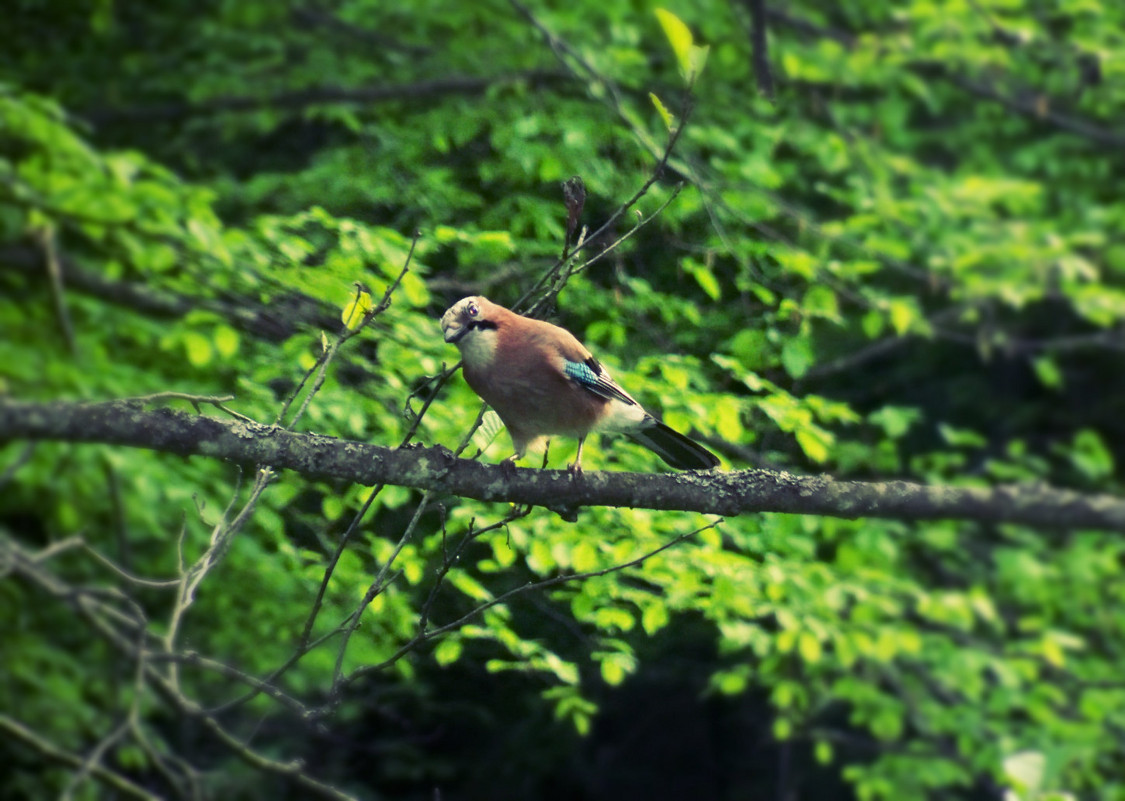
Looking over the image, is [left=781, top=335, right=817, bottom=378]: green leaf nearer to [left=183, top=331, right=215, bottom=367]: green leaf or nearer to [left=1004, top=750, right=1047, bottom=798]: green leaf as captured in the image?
[left=1004, top=750, right=1047, bottom=798]: green leaf

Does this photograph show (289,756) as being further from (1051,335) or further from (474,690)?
(1051,335)

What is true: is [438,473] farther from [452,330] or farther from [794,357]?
[794,357]

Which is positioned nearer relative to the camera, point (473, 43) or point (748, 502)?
point (748, 502)

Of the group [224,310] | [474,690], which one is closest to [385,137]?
[224,310]

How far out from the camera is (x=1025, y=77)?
23.8ft

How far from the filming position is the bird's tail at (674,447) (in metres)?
2.72

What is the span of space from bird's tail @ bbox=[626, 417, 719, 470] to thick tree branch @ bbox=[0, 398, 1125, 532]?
0.21 meters

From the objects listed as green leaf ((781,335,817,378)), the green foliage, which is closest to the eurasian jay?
A: the green foliage

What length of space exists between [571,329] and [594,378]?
1.96ft

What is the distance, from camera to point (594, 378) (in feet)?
8.55

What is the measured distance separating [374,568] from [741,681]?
281 cm

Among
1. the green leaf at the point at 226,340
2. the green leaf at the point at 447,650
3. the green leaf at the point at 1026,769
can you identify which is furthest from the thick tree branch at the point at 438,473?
the green leaf at the point at 226,340

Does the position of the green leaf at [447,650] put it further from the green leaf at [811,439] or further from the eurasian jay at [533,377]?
the green leaf at [811,439]

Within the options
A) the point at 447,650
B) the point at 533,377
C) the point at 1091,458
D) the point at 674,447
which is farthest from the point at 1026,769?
the point at 1091,458
